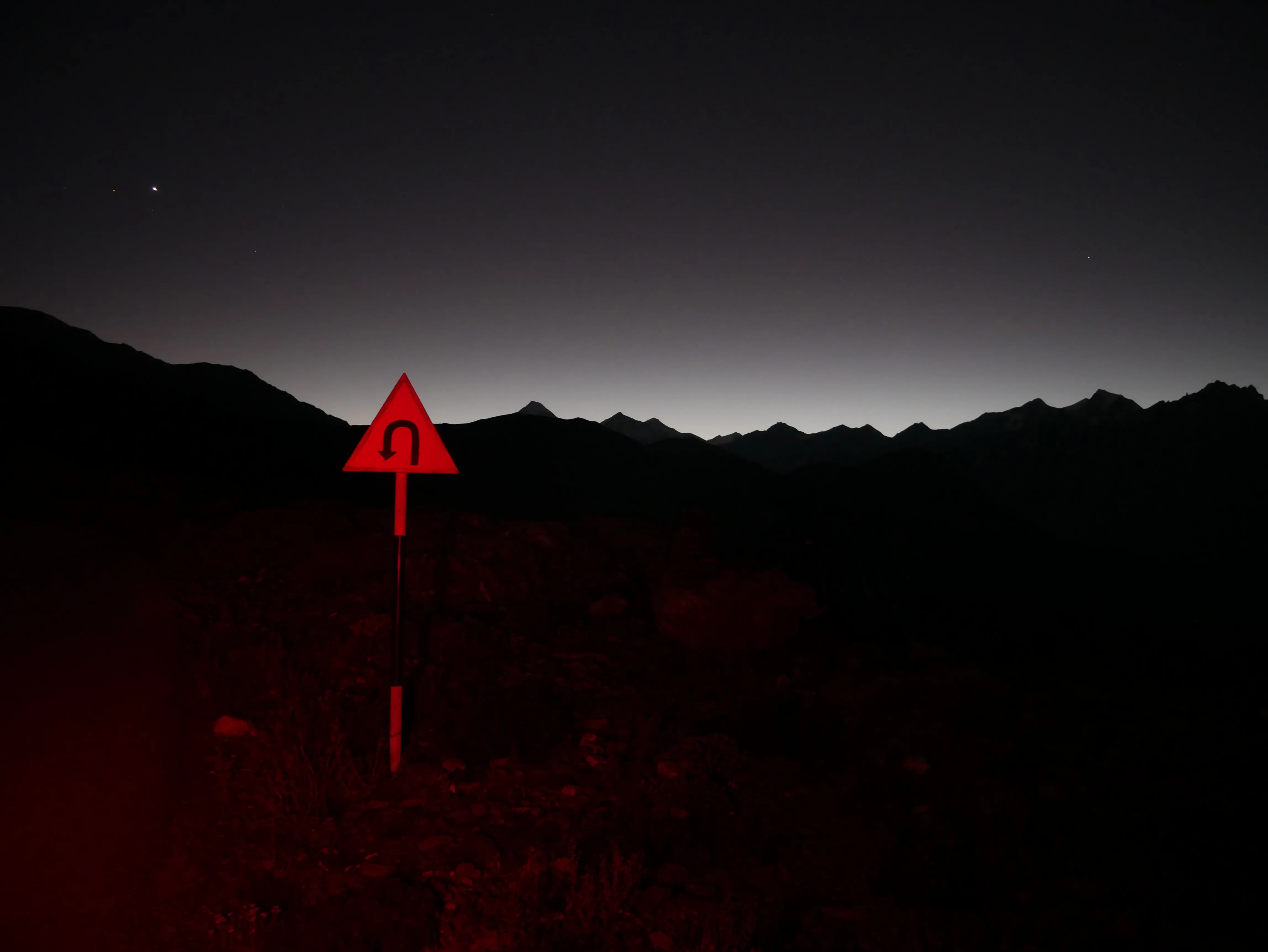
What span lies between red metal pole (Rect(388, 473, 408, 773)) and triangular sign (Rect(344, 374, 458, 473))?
0.14 meters

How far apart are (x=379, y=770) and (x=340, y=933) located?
1579 mm

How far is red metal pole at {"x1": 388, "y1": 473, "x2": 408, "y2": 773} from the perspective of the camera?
4629 mm

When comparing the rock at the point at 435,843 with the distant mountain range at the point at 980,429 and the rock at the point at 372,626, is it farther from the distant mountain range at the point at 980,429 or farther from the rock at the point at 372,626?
the distant mountain range at the point at 980,429

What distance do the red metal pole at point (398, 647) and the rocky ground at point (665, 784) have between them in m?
0.15

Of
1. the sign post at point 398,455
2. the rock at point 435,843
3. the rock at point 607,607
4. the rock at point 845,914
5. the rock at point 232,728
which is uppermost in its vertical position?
the sign post at point 398,455

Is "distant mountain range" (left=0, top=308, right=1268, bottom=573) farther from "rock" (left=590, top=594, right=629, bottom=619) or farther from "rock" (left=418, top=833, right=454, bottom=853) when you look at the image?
"rock" (left=418, top=833, right=454, bottom=853)

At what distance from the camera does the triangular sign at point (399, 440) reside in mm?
4621

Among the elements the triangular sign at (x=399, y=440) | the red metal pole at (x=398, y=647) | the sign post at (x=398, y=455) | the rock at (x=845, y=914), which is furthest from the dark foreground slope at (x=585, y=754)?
the triangular sign at (x=399, y=440)

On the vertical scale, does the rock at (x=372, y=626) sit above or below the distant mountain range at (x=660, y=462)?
below

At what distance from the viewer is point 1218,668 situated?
877 centimetres

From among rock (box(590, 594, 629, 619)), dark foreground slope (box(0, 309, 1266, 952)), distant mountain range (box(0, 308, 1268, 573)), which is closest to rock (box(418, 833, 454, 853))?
dark foreground slope (box(0, 309, 1266, 952))

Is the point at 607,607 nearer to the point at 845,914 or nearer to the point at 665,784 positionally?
the point at 665,784

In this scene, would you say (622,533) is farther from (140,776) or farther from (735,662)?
(140,776)

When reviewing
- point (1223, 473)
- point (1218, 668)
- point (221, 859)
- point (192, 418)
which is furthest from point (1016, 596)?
point (1223, 473)
